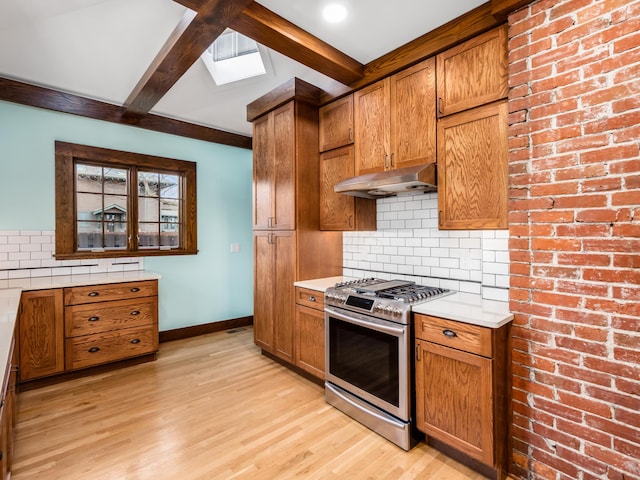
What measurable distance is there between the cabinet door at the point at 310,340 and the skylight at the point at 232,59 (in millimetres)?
2257

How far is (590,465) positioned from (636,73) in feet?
6.04

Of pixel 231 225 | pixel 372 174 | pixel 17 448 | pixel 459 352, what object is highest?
pixel 372 174

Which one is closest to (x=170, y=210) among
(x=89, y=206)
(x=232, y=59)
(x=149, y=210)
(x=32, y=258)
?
(x=149, y=210)

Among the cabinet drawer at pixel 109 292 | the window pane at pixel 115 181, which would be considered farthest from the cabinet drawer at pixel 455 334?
the window pane at pixel 115 181

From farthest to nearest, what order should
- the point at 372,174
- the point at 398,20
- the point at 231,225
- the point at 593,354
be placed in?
the point at 231,225
the point at 372,174
the point at 398,20
the point at 593,354

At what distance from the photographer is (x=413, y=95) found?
7.70 feet

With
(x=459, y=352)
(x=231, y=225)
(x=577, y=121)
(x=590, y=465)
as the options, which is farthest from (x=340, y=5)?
(x=231, y=225)

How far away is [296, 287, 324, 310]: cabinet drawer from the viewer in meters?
2.76

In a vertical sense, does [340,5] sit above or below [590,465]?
above

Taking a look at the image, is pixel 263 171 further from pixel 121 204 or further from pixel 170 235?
pixel 121 204

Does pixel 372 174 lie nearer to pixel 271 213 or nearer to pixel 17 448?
pixel 271 213

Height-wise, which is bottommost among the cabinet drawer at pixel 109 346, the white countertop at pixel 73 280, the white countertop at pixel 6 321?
the cabinet drawer at pixel 109 346

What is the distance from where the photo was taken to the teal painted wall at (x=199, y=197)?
310cm

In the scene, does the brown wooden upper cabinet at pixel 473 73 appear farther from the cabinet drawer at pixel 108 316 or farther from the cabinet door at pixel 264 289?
the cabinet drawer at pixel 108 316
